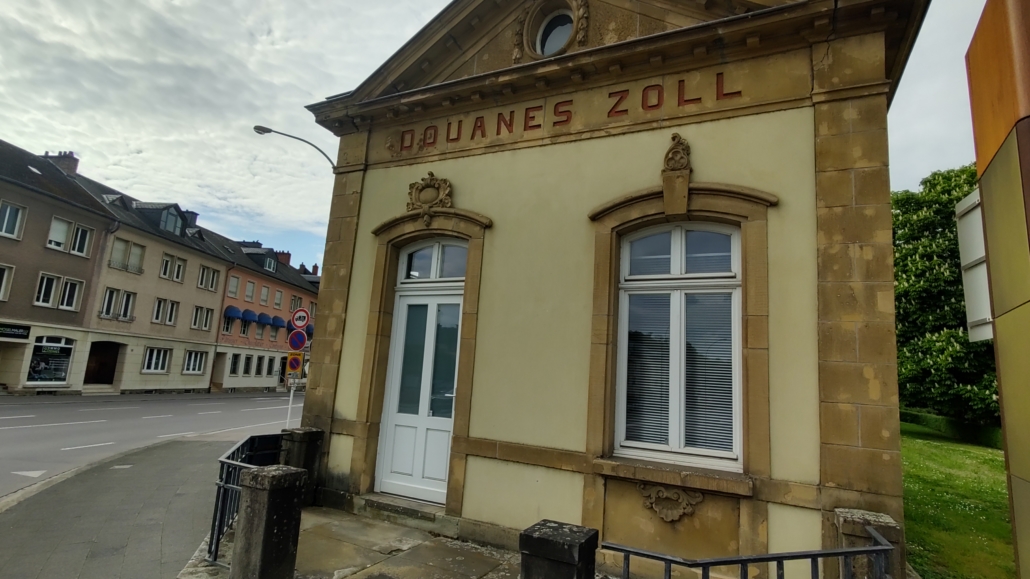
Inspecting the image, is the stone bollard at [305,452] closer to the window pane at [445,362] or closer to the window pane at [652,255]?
the window pane at [445,362]

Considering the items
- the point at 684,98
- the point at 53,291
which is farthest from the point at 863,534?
the point at 53,291

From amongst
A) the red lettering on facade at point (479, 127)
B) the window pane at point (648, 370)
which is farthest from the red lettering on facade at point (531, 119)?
the window pane at point (648, 370)

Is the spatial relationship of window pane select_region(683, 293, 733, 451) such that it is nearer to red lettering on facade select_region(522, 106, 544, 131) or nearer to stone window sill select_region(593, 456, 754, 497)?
stone window sill select_region(593, 456, 754, 497)

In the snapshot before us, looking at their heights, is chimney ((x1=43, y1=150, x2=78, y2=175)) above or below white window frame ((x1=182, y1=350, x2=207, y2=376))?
above

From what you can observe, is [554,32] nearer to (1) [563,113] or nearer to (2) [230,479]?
(1) [563,113]

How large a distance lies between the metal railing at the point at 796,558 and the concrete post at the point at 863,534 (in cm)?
3

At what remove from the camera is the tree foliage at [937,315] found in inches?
728

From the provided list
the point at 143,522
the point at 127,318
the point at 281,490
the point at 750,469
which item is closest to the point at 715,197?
the point at 750,469

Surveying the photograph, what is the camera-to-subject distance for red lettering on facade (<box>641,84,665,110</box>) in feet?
18.0

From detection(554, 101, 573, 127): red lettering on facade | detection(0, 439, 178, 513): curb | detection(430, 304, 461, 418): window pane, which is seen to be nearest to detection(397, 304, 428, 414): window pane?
detection(430, 304, 461, 418): window pane

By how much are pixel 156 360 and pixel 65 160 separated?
34.8 feet

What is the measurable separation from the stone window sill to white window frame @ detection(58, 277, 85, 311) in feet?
87.1

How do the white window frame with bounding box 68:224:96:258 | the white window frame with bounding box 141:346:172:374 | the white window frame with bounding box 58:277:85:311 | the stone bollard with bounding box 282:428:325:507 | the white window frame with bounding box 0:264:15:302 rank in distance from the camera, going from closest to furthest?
1. the stone bollard with bounding box 282:428:325:507
2. the white window frame with bounding box 0:264:15:302
3. the white window frame with bounding box 58:277:85:311
4. the white window frame with bounding box 68:224:96:258
5. the white window frame with bounding box 141:346:172:374

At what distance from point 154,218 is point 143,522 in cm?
2768
